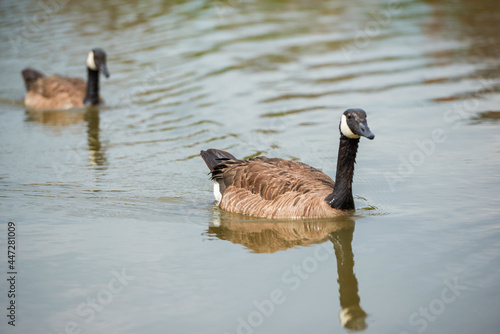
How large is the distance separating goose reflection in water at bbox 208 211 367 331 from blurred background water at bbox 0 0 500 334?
0.03 metres

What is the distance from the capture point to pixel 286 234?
1036 centimetres

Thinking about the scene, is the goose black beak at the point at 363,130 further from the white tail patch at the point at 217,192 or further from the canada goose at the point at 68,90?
the canada goose at the point at 68,90

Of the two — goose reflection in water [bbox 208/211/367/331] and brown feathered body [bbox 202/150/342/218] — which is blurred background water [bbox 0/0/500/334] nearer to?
goose reflection in water [bbox 208/211/367/331]

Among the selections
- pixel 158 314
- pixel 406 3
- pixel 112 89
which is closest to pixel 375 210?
pixel 158 314

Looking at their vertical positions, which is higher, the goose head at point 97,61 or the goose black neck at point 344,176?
the goose head at point 97,61

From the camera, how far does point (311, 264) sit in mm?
9297

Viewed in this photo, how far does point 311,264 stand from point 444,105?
28.9ft

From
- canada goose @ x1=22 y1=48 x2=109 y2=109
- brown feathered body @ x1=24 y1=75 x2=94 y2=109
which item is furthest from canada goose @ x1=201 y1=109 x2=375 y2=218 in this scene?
brown feathered body @ x1=24 y1=75 x2=94 y2=109

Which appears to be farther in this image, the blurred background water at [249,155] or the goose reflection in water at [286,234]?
the goose reflection in water at [286,234]

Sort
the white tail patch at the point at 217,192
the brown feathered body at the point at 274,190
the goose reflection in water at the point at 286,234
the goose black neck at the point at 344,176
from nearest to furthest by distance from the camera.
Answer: the goose reflection in water at the point at 286,234 < the goose black neck at the point at 344,176 < the brown feathered body at the point at 274,190 < the white tail patch at the point at 217,192

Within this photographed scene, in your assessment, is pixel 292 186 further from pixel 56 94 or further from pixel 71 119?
pixel 56 94

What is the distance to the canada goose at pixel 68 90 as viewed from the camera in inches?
733

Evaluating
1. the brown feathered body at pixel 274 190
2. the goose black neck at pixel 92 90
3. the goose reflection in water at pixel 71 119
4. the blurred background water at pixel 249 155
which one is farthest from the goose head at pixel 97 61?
the brown feathered body at pixel 274 190

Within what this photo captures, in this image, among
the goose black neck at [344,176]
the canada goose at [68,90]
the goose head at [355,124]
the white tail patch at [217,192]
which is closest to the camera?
the goose head at [355,124]
